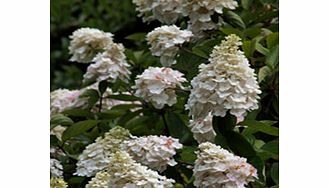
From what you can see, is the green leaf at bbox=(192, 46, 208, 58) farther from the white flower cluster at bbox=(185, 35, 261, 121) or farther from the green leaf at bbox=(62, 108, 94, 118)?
the green leaf at bbox=(62, 108, 94, 118)

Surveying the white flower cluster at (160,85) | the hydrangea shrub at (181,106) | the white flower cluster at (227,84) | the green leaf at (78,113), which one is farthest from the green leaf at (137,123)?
the white flower cluster at (227,84)

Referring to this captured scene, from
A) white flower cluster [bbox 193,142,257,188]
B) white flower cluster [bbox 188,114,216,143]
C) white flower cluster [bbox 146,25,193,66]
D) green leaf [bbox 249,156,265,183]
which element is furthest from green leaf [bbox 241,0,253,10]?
white flower cluster [bbox 193,142,257,188]

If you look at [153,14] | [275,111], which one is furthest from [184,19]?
[275,111]

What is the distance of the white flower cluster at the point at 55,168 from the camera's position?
154cm

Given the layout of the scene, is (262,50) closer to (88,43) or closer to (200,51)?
(200,51)

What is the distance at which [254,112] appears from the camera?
1543 millimetres

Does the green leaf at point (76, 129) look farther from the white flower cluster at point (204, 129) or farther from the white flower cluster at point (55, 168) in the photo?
the white flower cluster at point (204, 129)

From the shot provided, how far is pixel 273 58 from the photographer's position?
5.17ft

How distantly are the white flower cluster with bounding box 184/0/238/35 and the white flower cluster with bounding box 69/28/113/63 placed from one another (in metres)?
0.32

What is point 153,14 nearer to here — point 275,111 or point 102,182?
point 275,111

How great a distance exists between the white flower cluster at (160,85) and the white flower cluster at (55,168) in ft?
0.82

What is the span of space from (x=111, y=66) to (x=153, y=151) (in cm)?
52

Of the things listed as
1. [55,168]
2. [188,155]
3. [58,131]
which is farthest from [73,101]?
[188,155]

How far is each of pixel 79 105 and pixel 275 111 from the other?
592 mm
